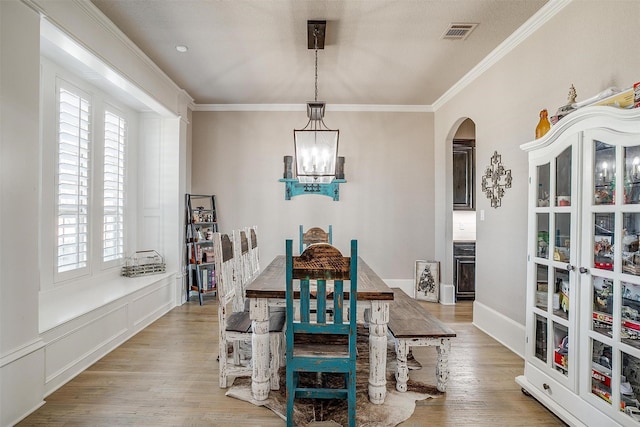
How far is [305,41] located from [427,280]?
140 inches

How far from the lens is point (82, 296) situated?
317 centimetres

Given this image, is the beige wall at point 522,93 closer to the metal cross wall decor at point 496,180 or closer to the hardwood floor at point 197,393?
the metal cross wall decor at point 496,180

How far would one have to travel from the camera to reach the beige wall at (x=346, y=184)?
5062 mm

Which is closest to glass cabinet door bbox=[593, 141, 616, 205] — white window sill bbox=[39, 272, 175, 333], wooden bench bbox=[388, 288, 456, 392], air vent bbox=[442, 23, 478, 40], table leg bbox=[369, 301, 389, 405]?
wooden bench bbox=[388, 288, 456, 392]

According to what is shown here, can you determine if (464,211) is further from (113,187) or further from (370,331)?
(113,187)

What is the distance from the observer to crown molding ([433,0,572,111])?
8.58 feet

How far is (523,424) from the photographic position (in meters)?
2.02

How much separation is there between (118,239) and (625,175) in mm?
4729

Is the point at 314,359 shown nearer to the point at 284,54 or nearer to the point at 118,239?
the point at 284,54

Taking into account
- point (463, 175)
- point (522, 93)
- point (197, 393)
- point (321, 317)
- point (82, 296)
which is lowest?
point (197, 393)

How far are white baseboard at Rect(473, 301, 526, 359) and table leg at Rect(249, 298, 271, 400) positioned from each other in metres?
2.28

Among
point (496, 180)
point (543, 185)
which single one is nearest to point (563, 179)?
point (543, 185)

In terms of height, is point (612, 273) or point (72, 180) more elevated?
point (72, 180)

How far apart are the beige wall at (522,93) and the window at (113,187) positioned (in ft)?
14.0
